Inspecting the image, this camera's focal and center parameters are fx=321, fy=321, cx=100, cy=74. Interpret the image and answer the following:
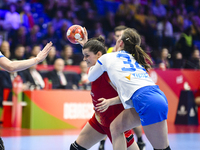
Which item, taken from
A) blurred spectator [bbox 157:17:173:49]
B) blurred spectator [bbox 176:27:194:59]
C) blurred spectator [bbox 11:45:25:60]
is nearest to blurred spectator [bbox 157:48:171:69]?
blurred spectator [bbox 176:27:194:59]

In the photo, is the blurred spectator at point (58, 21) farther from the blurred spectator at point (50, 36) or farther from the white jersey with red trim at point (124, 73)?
the white jersey with red trim at point (124, 73)

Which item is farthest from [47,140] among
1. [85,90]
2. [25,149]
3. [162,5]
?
[162,5]

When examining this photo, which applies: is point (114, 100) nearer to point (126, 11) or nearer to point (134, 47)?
point (134, 47)

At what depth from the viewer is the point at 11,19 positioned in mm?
10828

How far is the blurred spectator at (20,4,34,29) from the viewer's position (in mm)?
11191

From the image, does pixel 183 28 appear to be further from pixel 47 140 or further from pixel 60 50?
pixel 47 140

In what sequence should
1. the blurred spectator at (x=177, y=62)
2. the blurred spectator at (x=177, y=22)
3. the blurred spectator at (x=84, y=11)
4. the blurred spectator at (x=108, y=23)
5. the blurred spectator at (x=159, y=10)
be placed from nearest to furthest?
1. the blurred spectator at (x=177, y=62)
2. the blurred spectator at (x=84, y=11)
3. the blurred spectator at (x=108, y=23)
4. the blurred spectator at (x=177, y=22)
5. the blurred spectator at (x=159, y=10)

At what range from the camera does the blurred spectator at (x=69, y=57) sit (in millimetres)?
9828

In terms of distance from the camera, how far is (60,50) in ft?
37.0

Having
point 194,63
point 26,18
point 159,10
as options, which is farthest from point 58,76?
point 159,10

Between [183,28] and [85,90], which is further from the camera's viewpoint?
[183,28]

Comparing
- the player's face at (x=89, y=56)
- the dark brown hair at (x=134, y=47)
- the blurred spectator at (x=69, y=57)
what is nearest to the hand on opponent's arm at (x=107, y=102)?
the dark brown hair at (x=134, y=47)

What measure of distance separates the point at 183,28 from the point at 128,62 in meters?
→ 12.9

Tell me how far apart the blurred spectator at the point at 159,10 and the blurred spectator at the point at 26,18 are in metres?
6.52
